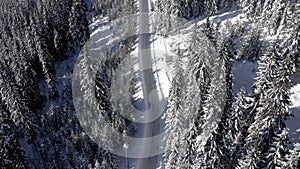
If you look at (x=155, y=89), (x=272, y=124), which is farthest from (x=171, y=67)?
(x=272, y=124)

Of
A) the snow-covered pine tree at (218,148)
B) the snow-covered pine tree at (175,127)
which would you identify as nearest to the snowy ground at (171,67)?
the snow-covered pine tree at (175,127)

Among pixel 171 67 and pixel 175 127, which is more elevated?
pixel 175 127

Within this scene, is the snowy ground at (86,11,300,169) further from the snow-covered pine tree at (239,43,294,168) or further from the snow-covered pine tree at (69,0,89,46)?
the snow-covered pine tree at (69,0,89,46)

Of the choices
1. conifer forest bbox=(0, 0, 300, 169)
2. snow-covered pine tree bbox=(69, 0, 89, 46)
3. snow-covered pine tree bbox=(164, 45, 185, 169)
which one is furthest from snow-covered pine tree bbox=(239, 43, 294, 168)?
snow-covered pine tree bbox=(69, 0, 89, 46)

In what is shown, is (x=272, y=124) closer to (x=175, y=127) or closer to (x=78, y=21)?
(x=175, y=127)

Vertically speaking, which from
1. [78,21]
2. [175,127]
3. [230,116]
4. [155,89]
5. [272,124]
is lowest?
[155,89]

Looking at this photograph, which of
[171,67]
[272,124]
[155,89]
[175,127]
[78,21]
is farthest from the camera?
[171,67]

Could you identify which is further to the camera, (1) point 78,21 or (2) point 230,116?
(1) point 78,21

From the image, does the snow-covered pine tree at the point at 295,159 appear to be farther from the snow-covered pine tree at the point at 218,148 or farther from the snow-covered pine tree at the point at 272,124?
the snow-covered pine tree at the point at 218,148
